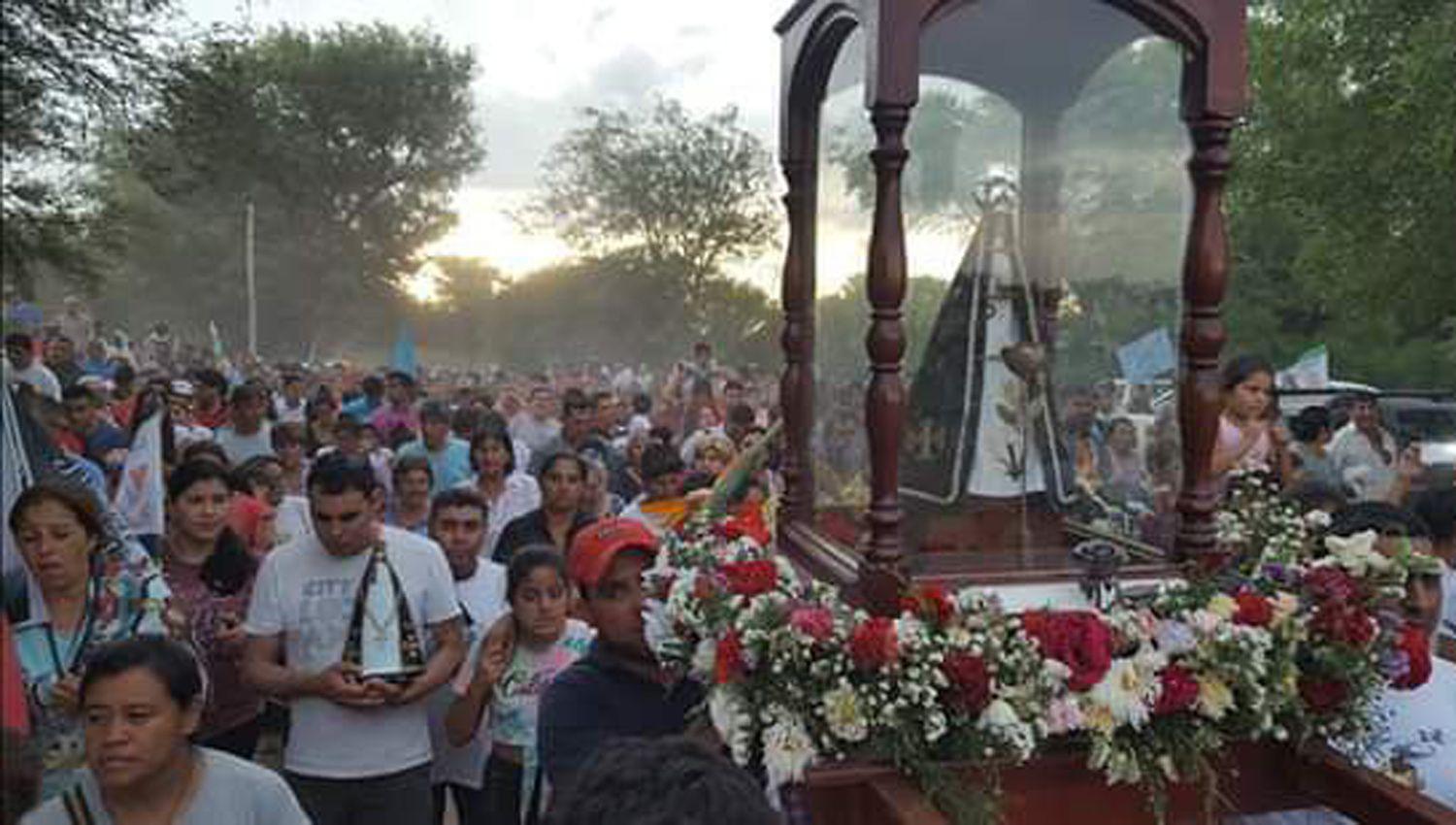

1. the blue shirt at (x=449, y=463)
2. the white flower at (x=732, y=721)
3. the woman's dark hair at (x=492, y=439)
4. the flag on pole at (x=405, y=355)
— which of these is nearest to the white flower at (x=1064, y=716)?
the white flower at (x=732, y=721)

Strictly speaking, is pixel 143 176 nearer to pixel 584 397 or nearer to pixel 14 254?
pixel 584 397

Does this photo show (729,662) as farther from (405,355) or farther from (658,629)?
(405,355)

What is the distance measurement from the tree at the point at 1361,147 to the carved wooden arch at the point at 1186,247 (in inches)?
441

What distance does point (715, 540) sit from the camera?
311 cm

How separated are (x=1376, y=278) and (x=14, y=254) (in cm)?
1604

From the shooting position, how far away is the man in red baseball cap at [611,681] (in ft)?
8.77

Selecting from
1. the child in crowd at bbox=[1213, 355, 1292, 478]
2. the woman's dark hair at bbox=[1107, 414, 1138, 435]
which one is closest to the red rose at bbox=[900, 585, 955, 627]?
the woman's dark hair at bbox=[1107, 414, 1138, 435]

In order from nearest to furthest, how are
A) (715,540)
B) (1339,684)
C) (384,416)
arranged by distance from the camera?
1. (1339,684)
2. (715,540)
3. (384,416)

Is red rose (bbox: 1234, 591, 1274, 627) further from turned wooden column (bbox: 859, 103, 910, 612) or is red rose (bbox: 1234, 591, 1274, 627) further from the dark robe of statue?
the dark robe of statue

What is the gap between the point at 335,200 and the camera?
3291cm

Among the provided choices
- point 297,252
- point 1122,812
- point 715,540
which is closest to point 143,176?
point 715,540

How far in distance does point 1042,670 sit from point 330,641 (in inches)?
84.4

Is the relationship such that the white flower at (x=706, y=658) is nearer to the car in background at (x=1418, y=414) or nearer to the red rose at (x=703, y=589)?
the red rose at (x=703, y=589)

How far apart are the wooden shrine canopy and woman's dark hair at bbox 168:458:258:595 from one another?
2041 millimetres
